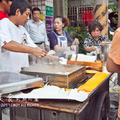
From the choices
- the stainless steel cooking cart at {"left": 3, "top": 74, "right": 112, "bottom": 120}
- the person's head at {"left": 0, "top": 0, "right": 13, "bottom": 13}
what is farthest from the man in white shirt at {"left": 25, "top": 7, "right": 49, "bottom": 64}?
the stainless steel cooking cart at {"left": 3, "top": 74, "right": 112, "bottom": 120}

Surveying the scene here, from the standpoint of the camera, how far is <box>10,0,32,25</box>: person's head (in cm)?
190

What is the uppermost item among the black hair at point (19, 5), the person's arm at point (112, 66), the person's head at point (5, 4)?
the person's head at point (5, 4)

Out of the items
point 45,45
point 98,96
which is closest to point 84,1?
point 45,45

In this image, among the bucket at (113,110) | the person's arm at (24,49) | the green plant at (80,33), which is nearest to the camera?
the person's arm at (24,49)

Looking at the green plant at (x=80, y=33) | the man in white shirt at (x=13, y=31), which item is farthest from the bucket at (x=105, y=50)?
the green plant at (x=80, y=33)

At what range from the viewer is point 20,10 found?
6.26 feet

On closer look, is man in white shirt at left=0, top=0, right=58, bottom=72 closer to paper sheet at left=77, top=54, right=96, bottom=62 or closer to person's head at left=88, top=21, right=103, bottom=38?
paper sheet at left=77, top=54, right=96, bottom=62

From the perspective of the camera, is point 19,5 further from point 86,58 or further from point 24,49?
point 86,58

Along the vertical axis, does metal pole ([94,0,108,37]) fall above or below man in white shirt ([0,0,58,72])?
above

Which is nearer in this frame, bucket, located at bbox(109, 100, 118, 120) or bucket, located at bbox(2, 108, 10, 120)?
bucket, located at bbox(2, 108, 10, 120)

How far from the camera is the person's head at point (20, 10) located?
6.25 ft

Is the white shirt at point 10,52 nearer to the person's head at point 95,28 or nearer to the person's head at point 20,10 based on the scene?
the person's head at point 20,10

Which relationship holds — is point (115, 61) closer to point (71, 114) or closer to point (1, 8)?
point (71, 114)

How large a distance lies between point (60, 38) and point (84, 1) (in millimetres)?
8880
